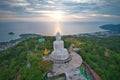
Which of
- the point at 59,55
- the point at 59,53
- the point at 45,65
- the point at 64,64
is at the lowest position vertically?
the point at 64,64

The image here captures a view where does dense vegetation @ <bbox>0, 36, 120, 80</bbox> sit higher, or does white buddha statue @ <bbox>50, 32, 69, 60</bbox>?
white buddha statue @ <bbox>50, 32, 69, 60</bbox>

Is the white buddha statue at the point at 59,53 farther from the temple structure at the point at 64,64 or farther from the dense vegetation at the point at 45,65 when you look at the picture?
the dense vegetation at the point at 45,65

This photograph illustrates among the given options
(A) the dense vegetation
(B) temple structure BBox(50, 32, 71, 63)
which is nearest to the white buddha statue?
(B) temple structure BBox(50, 32, 71, 63)

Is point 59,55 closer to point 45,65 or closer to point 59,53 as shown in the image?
point 59,53

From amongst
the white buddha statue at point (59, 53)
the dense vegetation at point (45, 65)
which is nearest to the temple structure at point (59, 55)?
the white buddha statue at point (59, 53)

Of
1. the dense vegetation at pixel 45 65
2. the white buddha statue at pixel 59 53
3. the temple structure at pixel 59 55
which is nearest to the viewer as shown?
the dense vegetation at pixel 45 65

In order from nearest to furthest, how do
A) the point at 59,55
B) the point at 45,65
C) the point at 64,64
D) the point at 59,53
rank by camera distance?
1. the point at 45,65
2. the point at 64,64
3. the point at 59,55
4. the point at 59,53

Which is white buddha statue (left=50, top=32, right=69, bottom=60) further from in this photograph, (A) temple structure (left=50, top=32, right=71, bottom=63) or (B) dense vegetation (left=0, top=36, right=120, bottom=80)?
(B) dense vegetation (left=0, top=36, right=120, bottom=80)

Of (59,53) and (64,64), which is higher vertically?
(59,53)

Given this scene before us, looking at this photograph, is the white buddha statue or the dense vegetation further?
the white buddha statue

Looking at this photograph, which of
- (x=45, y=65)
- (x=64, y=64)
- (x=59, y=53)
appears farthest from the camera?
(x=59, y=53)

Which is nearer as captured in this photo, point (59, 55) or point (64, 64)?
point (64, 64)

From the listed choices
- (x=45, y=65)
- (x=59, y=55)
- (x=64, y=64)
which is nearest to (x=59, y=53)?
(x=59, y=55)
